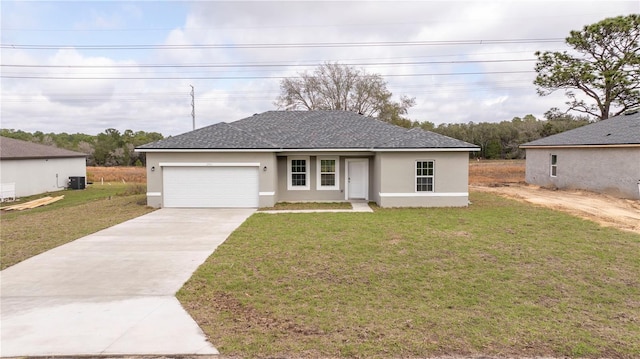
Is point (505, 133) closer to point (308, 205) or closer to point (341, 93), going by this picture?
point (341, 93)

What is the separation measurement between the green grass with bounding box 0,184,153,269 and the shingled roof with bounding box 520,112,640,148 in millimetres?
21879

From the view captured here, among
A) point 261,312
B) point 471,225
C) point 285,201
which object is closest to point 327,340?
point 261,312

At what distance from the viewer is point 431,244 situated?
10.3 meters

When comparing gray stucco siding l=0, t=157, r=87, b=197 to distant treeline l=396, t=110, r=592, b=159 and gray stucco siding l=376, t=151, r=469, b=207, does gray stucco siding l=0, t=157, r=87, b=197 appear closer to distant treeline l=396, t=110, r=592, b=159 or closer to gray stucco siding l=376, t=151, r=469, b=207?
gray stucco siding l=376, t=151, r=469, b=207

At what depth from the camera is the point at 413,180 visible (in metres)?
17.2

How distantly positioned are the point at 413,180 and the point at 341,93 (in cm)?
3397

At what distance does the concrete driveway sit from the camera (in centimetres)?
508

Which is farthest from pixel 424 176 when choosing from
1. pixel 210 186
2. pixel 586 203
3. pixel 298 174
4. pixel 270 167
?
pixel 210 186

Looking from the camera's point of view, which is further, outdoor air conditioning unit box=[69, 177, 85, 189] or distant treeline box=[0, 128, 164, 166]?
distant treeline box=[0, 128, 164, 166]

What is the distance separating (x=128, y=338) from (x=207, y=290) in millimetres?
1912

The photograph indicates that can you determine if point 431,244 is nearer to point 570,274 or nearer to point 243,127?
point 570,274

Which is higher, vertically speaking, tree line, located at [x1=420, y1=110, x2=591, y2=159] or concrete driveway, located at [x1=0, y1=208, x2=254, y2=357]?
tree line, located at [x1=420, y1=110, x2=591, y2=159]

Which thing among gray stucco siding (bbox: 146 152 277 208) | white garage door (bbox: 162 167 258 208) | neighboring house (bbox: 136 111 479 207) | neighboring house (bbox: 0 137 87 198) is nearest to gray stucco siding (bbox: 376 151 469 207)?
neighboring house (bbox: 136 111 479 207)

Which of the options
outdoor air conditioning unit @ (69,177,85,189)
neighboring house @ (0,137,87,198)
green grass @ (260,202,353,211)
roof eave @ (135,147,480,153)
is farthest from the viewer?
outdoor air conditioning unit @ (69,177,85,189)
